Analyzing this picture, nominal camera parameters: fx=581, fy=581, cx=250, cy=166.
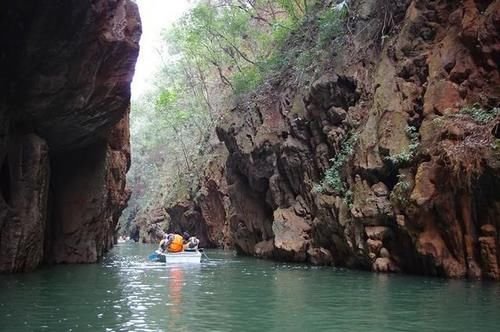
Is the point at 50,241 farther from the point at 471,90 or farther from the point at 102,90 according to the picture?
the point at 471,90

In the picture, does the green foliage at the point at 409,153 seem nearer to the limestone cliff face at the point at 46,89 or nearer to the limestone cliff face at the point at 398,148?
the limestone cliff face at the point at 398,148

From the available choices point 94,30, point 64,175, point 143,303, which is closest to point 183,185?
point 64,175

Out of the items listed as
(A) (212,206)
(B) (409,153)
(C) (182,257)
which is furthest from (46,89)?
(A) (212,206)

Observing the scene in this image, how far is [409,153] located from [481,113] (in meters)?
2.56

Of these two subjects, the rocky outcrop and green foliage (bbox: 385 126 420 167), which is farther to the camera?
the rocky outcrop

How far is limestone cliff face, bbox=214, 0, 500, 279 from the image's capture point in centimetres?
1521

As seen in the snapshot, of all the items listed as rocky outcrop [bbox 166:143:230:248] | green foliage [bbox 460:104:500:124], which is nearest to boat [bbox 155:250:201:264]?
green foliage [bbox 460:104:500:124]

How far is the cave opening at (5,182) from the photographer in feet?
56.9

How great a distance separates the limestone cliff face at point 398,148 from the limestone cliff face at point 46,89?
827cm

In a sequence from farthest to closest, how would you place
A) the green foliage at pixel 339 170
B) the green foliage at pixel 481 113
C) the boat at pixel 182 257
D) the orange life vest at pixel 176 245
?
1. the orange life vest at pixel 176 245
2. the boat at pixel 182 257
3. the green foliage at pixel 339 170
4. the green foliage at pixel 481 113

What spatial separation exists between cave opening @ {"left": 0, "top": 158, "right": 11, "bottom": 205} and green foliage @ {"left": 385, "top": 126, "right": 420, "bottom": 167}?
37.7 ft

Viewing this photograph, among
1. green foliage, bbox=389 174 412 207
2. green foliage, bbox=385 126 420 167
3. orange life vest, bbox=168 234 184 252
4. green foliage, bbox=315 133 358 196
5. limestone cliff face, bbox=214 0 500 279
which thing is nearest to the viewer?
limestone cliff face, bbox=214 0 500 279

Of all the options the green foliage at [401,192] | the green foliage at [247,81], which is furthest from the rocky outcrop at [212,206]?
the green foliage at [401,192]

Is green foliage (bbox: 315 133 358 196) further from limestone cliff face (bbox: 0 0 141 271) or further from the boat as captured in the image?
limestone cliff face (bbox: 0 0 141 271)
